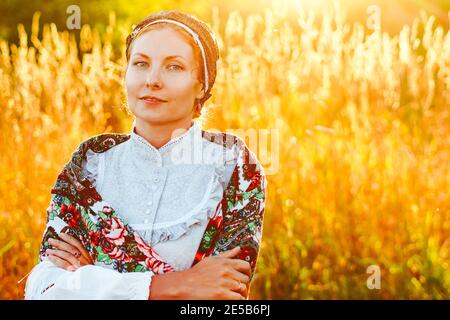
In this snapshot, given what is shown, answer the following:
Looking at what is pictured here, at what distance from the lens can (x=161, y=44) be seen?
177cm

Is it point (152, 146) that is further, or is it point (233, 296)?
point (152, 146)

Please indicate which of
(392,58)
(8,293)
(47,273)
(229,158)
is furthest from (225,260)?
(392,58)

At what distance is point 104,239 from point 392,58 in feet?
9.02

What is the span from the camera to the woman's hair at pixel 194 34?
1802 mm

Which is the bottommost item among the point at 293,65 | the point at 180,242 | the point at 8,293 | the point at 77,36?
the point at 8,293

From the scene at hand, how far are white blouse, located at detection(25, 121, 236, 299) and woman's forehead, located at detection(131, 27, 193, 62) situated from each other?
0.21 m

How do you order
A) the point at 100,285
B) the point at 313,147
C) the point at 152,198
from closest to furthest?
the point at 100,285
the point at 152,198
the point at 313,147

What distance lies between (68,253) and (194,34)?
629 millimetres

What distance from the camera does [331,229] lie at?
3379 millimetres

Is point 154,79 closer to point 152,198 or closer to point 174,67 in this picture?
point 174,67

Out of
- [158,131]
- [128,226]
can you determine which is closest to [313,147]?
[158,131]

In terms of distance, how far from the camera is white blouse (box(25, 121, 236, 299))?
1703 mm

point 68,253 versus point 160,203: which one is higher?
point 160,203

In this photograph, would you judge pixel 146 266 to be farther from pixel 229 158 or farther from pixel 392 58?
pixel 392 58
